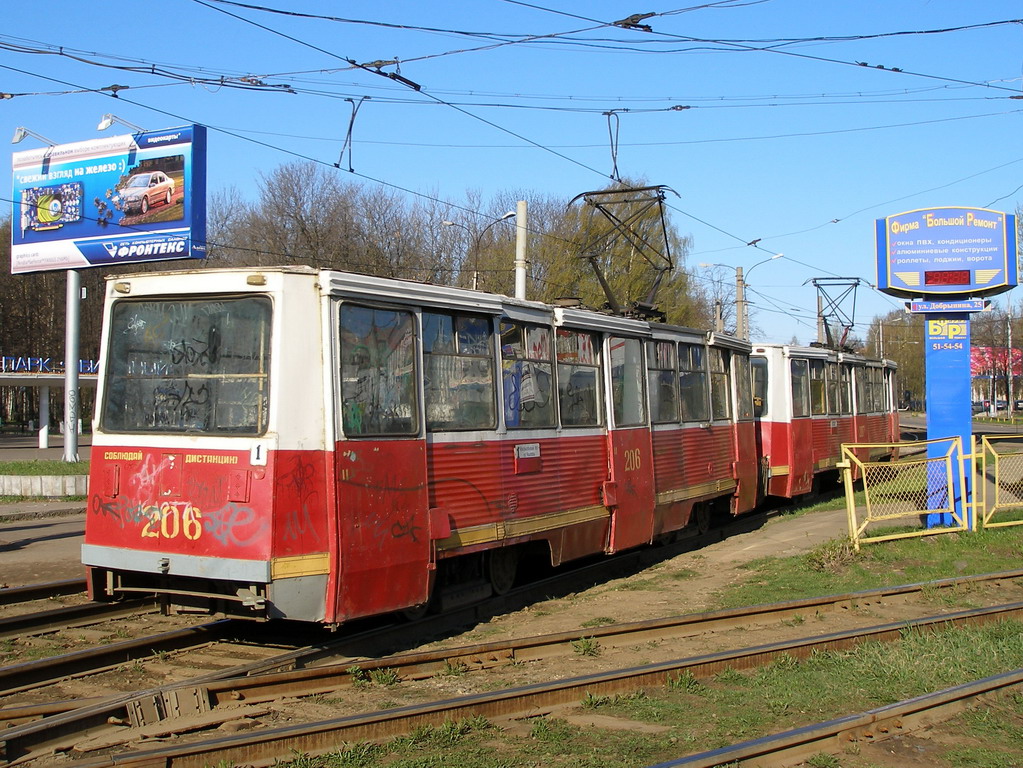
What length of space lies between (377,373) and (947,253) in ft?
34.4

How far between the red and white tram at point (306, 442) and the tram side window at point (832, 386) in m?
13.7

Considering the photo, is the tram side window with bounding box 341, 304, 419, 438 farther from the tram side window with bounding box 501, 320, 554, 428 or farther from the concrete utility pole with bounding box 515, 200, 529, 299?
the concrete utility pole with bounding box 515, 200, 529, 299

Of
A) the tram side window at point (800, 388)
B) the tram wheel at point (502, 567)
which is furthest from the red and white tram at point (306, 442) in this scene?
the tram side window at point (800, 388)

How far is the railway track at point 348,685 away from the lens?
5383 millimetres

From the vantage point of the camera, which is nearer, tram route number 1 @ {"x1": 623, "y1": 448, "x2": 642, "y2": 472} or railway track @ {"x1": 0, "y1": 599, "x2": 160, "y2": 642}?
railway track @ {"x1": 0, "y1": 599, "x2": 160, "y2": 642}

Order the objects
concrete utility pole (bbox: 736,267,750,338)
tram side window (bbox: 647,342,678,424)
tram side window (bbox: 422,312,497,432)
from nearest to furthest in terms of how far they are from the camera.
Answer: tram side window (bbox: 422,312,497,432) → tram side window (bbox: 647,342,678,424) → concrete utility pole (bbox: 736,267,750,338)

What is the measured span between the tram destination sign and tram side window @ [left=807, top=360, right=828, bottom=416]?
5522 mm

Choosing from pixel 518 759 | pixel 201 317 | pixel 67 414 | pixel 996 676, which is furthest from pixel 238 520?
pixel 67 414

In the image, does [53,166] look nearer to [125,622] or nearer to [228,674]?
[125,622]

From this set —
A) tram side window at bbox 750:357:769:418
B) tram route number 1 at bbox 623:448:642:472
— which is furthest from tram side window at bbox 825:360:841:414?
tram route number 1 at bbox 623:448:642:472

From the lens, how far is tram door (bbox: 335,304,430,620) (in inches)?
288

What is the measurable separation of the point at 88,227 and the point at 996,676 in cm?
2350

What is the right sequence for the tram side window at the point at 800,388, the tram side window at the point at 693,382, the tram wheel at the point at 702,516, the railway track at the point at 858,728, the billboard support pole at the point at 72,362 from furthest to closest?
the billboard support pole at the point at 72,362, the tram side window at the point at 800,388, the tram wheel at the point at 702,516, the tram side window at the point at 693,382, the railway track at the point at 858,728

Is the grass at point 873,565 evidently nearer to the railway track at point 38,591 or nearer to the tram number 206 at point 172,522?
the tram number 206 at point 172,522
